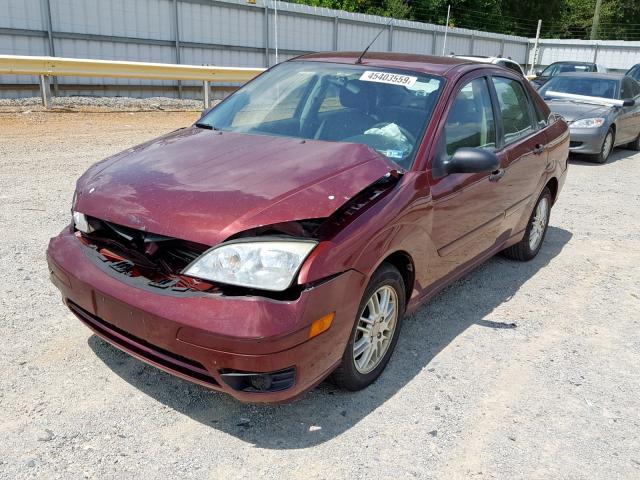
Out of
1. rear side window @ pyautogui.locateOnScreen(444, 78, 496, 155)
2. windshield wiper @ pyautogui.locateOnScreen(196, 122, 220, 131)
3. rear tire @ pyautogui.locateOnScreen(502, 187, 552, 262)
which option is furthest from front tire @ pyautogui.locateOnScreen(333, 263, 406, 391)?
rear tire @ pyautogui.locateOnScreen(502, 187, 552, 262)

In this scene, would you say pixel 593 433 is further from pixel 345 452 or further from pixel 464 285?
pixel 464 285

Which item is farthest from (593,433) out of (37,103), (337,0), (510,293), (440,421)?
(337,0)

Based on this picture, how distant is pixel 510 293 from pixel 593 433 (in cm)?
184

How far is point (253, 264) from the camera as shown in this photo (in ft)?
8.52

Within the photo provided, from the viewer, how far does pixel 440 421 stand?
3.06 metres

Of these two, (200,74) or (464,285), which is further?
(200,74)

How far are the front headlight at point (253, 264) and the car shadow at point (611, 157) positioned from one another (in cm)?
959

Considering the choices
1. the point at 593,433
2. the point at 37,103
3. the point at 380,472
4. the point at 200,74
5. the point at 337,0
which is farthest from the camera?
the point at 337,0

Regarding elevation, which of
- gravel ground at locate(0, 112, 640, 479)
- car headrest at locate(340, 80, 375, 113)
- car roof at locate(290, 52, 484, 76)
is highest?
car roof at locate(290, 52, 484, 76)

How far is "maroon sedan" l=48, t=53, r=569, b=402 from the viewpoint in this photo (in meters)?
2.59

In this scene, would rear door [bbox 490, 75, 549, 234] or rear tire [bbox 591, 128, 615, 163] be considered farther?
rear tire [bbox 591, 128, 615, 163]

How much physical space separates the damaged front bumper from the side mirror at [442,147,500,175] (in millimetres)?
1101

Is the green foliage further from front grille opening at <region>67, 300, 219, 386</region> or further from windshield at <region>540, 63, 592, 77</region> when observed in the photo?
front grille opening at <region>67, 300, 219, 386</region>

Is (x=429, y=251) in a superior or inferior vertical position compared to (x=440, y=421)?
A: superior
